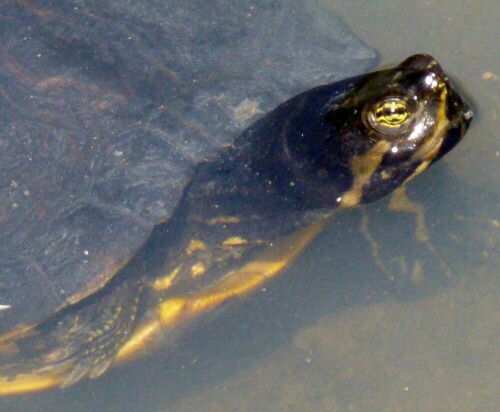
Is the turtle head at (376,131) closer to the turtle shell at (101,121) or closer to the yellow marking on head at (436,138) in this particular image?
the yellow marking on head at (436,138)

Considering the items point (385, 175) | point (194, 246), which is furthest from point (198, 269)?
point (385, 175)

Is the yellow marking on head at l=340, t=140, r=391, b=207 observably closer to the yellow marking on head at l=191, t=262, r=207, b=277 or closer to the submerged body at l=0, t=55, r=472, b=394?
the submerged body at l=0, t=55, r=472, b=394

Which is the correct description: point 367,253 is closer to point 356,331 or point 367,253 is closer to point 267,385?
point 356,331

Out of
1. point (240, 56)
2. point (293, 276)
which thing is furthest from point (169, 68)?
point (293, 276)

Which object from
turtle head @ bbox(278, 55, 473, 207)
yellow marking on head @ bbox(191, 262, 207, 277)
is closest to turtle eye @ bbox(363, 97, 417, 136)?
turtle head @ bbox(278, 55, 473, 207)

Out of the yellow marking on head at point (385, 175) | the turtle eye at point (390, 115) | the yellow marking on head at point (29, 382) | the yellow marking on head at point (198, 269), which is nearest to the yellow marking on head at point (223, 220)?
the yellow marking on head at point (198, 269)

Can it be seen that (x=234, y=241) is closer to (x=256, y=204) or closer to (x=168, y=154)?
(x=256, y=204)
